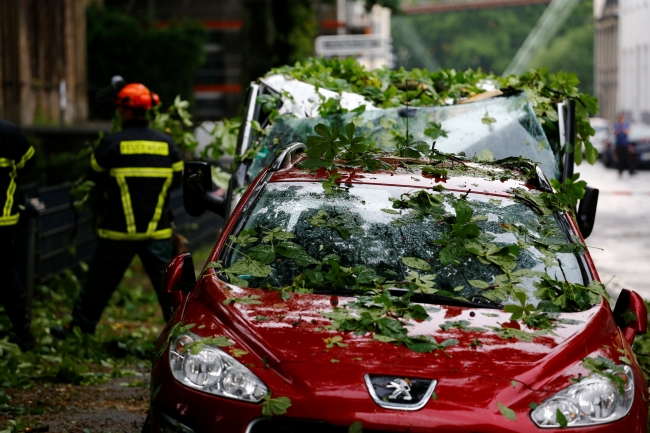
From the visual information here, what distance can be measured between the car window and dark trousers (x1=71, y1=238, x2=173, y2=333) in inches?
120

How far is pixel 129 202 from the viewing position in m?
8.25

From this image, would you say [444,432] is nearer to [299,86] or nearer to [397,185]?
[397,185]

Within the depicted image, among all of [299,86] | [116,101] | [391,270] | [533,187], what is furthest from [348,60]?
[391,270]

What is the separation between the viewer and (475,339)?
14.3 feet

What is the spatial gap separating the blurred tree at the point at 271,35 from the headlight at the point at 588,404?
15.7 meters

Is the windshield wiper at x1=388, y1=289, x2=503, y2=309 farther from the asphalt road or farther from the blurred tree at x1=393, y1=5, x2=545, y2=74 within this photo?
the blurred tree at x1=393, y1=5, x2=545, y2=74

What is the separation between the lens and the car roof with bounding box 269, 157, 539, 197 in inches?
216

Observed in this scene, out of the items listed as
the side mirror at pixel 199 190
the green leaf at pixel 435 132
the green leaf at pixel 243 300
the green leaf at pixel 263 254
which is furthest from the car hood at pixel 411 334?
the green leaf at pixel 435 132

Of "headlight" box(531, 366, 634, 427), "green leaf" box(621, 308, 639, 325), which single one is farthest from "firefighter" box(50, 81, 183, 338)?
"headlight" box(531, 366, 634, 427)

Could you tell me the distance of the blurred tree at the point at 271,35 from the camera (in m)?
19.9

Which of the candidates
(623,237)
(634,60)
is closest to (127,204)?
(623,237)

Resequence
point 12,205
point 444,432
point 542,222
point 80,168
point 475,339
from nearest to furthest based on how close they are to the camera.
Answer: point 444,432
point 475,339
point 542,222
point 12,205
point 80,168

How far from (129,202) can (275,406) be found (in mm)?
4467

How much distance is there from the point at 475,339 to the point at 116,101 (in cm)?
499
